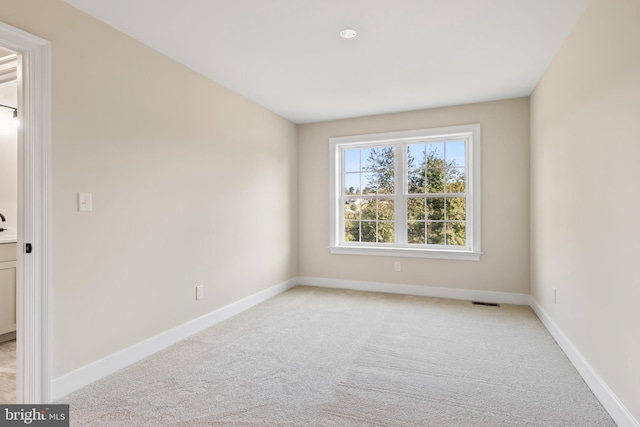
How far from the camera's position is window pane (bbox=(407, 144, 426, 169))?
4.53 meters

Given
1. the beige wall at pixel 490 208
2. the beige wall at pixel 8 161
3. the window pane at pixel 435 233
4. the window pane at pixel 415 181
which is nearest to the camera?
the beige wall at pixel 8 161

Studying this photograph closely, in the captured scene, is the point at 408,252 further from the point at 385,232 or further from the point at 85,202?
the point at 85,202

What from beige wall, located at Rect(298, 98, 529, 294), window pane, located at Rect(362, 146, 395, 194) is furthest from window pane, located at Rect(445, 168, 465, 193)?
window pane, located at Rect(362, 146, 395, 194)

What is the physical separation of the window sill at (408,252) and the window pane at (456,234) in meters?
0.16

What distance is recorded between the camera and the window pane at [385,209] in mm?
4691

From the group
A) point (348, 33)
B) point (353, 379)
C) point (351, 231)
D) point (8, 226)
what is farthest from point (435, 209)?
point (8, 226)

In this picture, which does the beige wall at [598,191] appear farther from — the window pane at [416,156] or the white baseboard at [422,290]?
the window pane at [416,156]

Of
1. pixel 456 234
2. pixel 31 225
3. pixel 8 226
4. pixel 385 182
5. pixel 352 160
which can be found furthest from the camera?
pixel 352 160

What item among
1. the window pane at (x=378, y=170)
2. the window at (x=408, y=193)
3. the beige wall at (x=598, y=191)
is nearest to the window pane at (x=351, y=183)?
the window at (x=408, y=193)

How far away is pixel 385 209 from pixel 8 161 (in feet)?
14.3

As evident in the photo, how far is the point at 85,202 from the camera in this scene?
2.19 m

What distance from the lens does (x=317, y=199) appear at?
5.00 metres

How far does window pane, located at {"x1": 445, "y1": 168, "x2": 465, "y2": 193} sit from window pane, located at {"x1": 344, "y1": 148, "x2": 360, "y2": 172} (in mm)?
1255

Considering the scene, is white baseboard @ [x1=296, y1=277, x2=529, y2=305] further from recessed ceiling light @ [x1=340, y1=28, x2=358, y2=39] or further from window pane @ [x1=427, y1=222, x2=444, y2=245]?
recessed ceiling light @ [x1=340, y1=28, x2=358, y2=39]
